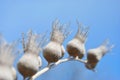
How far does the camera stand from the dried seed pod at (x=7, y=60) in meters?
1.79

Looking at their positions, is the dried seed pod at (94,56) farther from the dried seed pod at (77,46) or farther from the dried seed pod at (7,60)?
the dried seed pod at (7,60)

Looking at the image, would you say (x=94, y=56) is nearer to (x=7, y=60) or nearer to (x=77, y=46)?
(x=77, y=46)

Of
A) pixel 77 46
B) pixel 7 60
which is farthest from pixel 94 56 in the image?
pixel 7 60

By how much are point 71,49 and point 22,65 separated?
65cm

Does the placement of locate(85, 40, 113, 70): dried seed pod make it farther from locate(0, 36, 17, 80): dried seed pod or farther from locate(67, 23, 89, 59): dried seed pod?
locate(0, 36, 17, 80): dried seed pod

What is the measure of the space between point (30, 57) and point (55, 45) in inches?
13.6

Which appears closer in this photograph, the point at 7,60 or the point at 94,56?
the point at 7,60

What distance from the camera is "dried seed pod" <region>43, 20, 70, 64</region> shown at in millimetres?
2357

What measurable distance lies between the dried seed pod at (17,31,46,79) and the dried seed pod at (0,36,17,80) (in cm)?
9

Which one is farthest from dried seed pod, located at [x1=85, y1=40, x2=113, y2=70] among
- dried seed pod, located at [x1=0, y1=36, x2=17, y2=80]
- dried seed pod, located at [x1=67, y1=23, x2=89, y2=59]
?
dried seed pod, located at [x1=0, y1=36, x2=17, y2=80]

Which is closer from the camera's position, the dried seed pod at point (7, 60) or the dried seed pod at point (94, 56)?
the dried seed pod at point (7, 60)

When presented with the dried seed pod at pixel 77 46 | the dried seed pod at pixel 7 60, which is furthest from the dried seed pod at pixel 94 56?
the dried seed pod at pixel 7 60

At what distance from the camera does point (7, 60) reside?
190 centimetres

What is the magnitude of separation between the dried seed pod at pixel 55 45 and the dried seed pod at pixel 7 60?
0.37 meters
